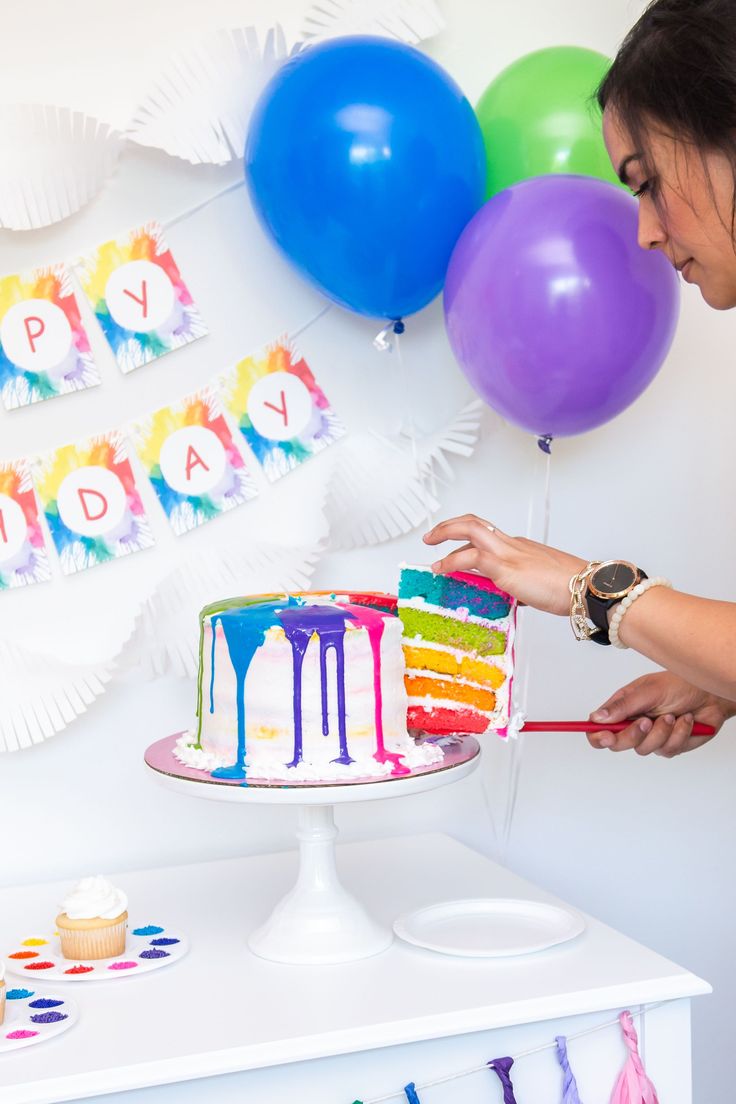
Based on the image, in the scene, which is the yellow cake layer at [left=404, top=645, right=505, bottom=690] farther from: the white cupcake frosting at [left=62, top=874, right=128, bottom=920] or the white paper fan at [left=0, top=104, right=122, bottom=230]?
the white paper fan at [left=0, top=104, right=122, bottom=230]

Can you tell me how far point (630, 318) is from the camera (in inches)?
58.2

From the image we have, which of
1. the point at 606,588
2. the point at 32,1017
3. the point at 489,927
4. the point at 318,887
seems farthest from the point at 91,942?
the point at 606,588

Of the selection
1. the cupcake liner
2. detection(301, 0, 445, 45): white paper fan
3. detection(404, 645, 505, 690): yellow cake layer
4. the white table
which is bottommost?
the white table

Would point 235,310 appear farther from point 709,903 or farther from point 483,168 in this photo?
point 709,903

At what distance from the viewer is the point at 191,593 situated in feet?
5.52

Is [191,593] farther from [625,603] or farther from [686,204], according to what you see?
[686,204]

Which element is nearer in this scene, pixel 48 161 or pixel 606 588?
pixel 606 588

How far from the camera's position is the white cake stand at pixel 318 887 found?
126 centimetres

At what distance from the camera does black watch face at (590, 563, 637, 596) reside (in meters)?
1.26

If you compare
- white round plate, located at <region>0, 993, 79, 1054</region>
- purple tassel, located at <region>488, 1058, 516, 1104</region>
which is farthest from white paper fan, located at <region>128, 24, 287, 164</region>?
purple tassel, located at <region>488, 1058, 516, 1104</region>

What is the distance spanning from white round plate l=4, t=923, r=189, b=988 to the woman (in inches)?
21.1

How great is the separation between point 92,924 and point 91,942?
0.07ft

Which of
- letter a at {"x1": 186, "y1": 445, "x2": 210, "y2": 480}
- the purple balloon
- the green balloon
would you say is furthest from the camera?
letter a at {"x1": 186, "y1": 445, "x2": 210, "y2": 480}

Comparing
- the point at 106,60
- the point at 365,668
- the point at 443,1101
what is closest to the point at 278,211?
the point at 106,60
